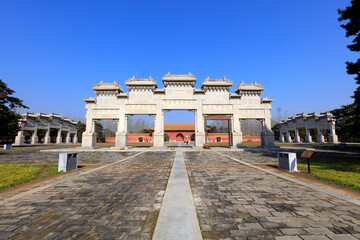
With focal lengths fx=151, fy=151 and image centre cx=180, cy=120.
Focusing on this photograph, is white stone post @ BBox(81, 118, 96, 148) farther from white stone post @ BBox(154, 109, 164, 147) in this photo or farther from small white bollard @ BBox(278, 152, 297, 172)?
small white bollard @ BBox(278, 152, 297, 172)

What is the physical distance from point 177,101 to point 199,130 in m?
5.45

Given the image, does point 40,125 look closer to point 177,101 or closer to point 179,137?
point 179,137

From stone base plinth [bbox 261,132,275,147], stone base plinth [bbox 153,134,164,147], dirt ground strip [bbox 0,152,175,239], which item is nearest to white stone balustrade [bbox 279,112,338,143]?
stone base plinth [bbox 261,132,275,147]

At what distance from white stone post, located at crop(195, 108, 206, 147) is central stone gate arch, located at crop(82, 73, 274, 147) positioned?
0.49 ft

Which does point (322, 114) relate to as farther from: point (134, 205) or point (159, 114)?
point (134, 205)

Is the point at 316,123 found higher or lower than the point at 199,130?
higher

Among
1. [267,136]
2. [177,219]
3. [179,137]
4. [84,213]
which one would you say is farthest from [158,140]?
[179,137]

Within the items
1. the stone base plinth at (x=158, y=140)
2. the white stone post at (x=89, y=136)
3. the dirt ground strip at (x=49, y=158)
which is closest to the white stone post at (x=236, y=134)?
the stone base plinth at (x=158, y=140)

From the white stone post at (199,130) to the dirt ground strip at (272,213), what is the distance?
17158 millimetres

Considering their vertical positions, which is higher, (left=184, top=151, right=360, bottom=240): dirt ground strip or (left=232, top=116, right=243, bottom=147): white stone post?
(left=232, top=116, right=243, bottom=147): white stone post

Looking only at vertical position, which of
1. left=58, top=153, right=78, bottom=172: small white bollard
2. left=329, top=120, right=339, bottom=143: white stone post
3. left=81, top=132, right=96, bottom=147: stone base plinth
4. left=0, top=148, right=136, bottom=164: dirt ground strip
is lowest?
left=0, top=148, right=136, bottom=164: dirt ground strip

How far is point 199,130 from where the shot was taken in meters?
22.4

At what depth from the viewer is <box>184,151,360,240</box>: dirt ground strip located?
2.43 meters

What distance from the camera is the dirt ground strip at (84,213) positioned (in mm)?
2441
